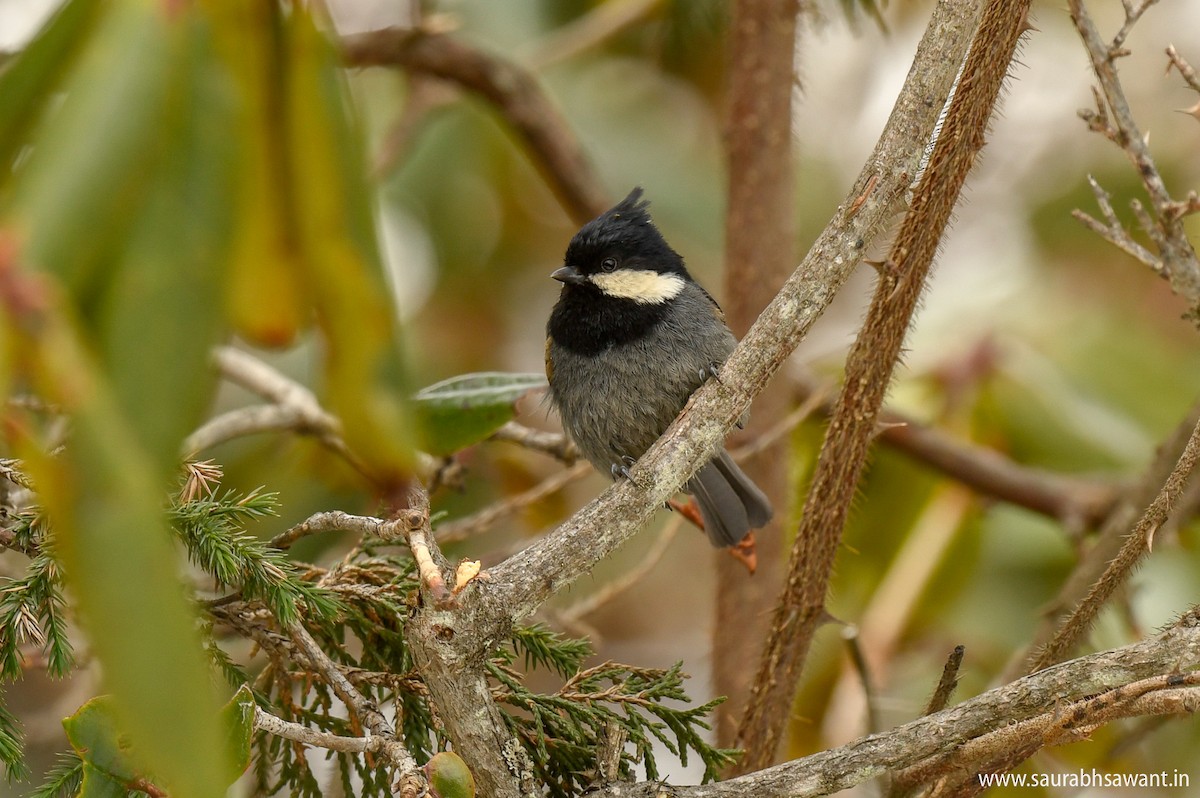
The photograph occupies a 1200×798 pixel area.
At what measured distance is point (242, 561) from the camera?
73.2 inches

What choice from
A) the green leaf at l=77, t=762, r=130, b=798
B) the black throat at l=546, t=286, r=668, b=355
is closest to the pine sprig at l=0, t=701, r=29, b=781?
the green leaf at l=77, t=762, r=130, b=798

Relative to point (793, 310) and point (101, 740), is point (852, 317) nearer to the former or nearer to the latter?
point (793, 310)

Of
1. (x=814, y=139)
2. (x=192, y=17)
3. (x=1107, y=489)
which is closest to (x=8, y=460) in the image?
(x=192, y=17)

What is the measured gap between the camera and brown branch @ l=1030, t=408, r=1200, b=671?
72.5 inches

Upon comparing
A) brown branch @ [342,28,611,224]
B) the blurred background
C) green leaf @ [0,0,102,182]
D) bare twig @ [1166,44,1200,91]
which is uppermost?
bare twig @ [1166,44,1200,91]

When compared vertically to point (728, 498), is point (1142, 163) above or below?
above

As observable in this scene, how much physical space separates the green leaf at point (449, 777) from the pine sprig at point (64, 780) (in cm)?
63

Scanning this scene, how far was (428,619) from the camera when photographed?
67.3 inches

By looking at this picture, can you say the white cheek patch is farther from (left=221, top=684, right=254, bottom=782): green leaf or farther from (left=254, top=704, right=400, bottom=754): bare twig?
(left=221, top=684, right=254, bottom=782): green leaf

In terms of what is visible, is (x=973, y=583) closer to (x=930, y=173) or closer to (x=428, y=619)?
(x=930, y=173)

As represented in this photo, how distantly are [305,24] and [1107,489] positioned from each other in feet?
12.0

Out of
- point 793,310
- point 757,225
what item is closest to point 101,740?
point 793,310

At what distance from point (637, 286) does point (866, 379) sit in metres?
1.41

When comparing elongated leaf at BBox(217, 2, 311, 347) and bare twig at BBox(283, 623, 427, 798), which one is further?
bare twig at BBox(283, 623, 427, 798)
